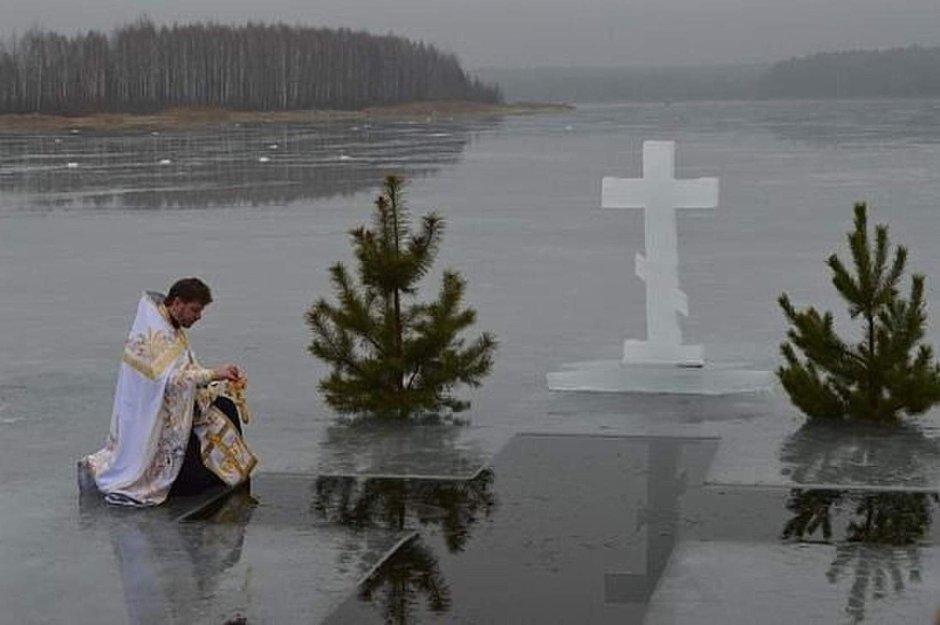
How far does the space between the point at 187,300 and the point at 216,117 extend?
424ft

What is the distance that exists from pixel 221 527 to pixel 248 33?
6670 inches

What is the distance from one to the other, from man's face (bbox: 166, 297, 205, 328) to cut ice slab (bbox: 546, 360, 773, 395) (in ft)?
12.5

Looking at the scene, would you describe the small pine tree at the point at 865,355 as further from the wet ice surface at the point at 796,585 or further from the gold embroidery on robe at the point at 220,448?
the gold embroidery on robe at the point at 220,448

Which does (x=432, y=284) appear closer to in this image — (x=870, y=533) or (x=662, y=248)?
(x=662, y=248)

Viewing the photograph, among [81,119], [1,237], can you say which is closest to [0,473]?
[1,237]

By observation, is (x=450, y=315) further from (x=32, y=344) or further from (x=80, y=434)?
(x=32, y=344)

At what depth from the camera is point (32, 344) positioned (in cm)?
1484

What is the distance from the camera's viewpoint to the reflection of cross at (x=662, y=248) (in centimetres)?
1199

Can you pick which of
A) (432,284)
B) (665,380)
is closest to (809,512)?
(665,380)

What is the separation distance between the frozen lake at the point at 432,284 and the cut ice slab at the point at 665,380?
23 centimetres

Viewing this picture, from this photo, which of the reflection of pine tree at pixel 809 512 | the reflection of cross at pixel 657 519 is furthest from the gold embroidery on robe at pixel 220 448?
the reflection of pine tree at pixel 809 512

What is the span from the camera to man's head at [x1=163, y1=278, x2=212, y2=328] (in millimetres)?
8852

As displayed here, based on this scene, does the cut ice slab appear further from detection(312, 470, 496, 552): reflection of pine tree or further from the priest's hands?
the priest's hands

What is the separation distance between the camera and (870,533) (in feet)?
26.5
